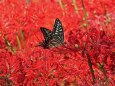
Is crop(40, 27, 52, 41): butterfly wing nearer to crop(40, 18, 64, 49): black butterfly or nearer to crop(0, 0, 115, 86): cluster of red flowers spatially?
crop(40, 18, 64, 49): black butterfly

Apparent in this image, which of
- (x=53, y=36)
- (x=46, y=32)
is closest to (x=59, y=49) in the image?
(x=46, y=32)

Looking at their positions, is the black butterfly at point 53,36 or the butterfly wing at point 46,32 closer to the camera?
the butterfly wing at point 46,32

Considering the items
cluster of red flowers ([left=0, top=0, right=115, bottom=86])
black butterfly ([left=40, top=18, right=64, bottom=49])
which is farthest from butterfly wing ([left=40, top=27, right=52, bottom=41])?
cluster of red flowers ([left=0, top=0, right=115, bottom=86])

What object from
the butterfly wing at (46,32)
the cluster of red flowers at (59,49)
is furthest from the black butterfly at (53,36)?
the cluster of red flowers at (59,49)

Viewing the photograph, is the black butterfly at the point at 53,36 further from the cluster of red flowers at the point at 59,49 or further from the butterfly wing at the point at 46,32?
the cluster of red flowers at the point at 59,49

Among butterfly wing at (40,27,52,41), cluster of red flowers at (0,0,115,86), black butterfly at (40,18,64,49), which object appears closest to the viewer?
cluster of red flowers at (0,0,115,86)

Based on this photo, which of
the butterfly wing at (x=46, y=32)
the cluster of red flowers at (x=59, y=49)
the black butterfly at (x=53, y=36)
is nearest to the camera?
the cluster of red flowers at (x=59, y=49)

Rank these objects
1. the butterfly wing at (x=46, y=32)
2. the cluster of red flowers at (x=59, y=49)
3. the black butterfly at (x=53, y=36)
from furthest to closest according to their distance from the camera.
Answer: the black butterfly at (x=53, y=36)
the butterfly wing at (x=46, y=32)
the cluster of red flowers at (x=59, y=49)

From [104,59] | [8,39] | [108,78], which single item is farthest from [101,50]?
Result: [8,39]

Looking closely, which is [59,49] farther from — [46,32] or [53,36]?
[53,36]
